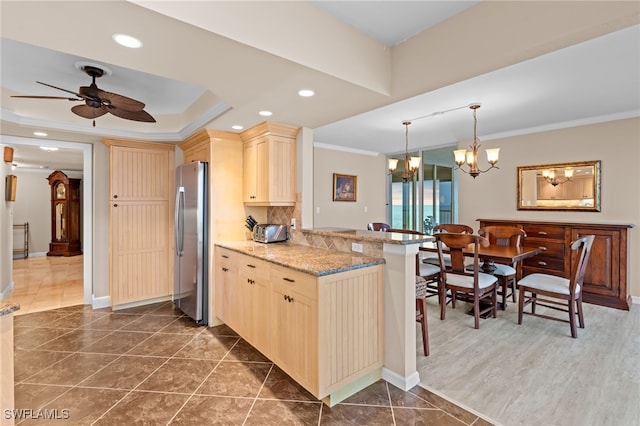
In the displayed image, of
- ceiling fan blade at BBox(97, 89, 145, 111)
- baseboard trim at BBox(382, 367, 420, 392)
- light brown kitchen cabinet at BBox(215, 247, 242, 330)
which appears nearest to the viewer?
baseboard trim at BBox(382, 367, 420, 392)

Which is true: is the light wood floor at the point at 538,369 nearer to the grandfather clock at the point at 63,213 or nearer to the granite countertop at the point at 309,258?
the granite countertop at the point at 309,258

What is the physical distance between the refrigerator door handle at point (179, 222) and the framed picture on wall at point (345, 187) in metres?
3.32

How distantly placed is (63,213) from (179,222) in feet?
20.0

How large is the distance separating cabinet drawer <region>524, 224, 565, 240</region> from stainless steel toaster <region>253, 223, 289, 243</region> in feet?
12.4

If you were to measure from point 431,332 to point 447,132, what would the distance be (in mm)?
3330

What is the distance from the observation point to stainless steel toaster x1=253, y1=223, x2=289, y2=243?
338 cm

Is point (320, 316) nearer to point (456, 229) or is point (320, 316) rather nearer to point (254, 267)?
point (254, 267)

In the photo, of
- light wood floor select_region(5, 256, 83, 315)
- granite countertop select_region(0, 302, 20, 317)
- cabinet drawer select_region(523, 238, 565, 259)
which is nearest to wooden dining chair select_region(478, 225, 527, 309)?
cabinet drawer select_region(523, 238, 565, 259)

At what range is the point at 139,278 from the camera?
412 cm

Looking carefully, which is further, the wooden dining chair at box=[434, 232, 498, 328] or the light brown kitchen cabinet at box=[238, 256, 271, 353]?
the wooden dining chair at box=[434, 232, 498, 328]

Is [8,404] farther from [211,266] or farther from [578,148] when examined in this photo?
[578,148]

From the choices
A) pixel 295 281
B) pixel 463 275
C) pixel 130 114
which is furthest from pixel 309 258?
pixel 130 114

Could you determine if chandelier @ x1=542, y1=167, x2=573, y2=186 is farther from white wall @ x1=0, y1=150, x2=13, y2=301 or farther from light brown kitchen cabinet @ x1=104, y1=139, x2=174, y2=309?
white wall @ x1=0, y1=150, x2=13, y2=301

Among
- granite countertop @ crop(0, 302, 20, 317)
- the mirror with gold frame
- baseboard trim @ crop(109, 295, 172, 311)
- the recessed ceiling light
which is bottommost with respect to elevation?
baseboard trim @ crop(109, 295, 172, 311)
